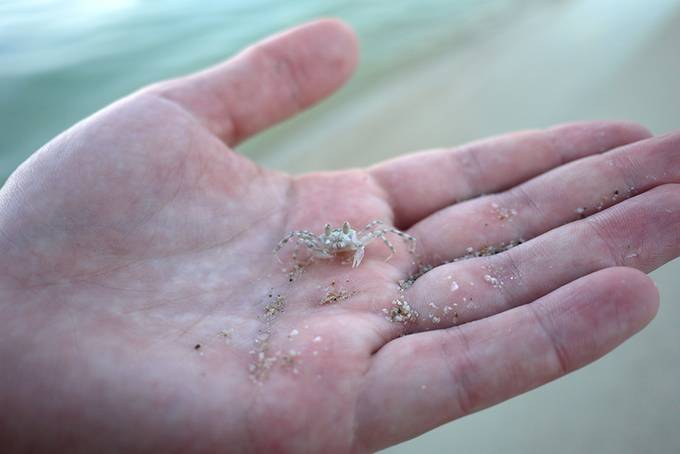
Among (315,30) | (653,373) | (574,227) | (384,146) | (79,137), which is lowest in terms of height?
(653,373)

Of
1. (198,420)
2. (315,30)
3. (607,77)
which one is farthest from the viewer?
(607,77)

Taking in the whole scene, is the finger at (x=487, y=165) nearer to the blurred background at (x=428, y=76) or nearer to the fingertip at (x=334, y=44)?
the fingertip at (x=334, y=44)

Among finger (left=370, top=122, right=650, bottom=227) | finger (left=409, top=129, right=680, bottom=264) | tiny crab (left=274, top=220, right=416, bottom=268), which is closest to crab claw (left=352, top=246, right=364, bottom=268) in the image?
tiny crab (left=274, top=220, right=416, bottom=268)

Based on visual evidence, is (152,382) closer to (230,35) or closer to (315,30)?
(315,30)

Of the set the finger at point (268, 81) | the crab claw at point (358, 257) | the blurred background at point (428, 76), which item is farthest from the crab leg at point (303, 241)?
the blurred background at point (428, 76)

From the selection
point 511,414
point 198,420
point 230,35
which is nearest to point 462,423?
point 511,414

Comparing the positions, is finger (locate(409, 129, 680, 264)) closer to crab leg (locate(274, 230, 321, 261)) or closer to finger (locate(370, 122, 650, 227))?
finger (locate(370, 122, 650, 227))
